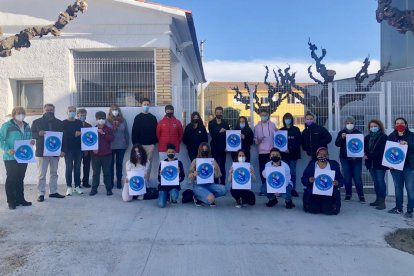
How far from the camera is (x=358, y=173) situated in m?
8.52

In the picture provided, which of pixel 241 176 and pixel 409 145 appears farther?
pixel 241 176

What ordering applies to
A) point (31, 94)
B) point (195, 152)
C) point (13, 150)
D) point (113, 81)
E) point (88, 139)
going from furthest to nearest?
1. point (31, 94)
2. point (113, 81)
3. point (195, 152)
4. point (88, 139)
5. point (13, 150)

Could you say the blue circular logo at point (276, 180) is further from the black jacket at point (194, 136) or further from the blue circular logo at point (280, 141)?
the black jacket at point (194, 136)

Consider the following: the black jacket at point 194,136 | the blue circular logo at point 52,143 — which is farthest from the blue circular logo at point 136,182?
the blue circular logo at point 52,143

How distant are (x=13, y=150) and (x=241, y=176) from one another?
427cm

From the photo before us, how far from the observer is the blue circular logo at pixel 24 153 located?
7.26 metres

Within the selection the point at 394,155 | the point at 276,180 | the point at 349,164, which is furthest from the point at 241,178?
the point at 394,155

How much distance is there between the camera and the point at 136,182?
8047mm

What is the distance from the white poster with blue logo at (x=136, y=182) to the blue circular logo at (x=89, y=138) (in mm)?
1082

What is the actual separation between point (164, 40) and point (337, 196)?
586cm

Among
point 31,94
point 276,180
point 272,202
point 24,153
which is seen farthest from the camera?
point 31,94

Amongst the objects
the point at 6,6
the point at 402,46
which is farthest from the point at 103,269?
the point at 402,46

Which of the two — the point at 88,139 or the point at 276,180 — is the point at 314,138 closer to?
the point at 276,180

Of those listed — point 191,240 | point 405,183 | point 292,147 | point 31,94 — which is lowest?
point 191,240
